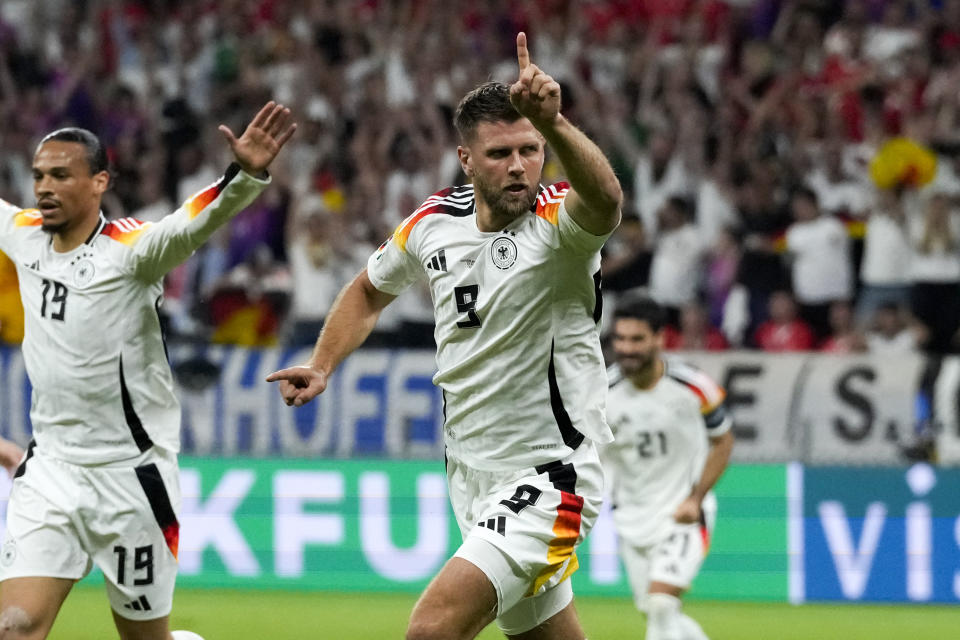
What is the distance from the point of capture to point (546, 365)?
19.0 feet

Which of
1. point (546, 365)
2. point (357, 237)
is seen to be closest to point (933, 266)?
point (357, 237)

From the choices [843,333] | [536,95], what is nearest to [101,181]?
[536,95]

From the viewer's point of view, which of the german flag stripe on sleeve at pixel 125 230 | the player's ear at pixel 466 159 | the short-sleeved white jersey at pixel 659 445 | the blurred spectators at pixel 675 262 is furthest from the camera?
the blurred spectators at pixel 675 262

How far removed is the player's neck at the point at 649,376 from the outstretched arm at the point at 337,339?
123 inches

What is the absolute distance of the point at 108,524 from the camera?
6.62 m

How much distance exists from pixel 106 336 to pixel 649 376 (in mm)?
3647

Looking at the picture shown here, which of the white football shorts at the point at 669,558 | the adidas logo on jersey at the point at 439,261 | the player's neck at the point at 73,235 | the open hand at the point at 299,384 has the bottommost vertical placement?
the white football shorts at the point at 669,558

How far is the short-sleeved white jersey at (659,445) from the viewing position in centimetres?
914

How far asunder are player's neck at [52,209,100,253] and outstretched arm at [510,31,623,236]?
2.54 metres

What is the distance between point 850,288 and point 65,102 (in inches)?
338

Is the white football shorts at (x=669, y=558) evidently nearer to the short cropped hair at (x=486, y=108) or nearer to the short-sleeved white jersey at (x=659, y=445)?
the short-sleeved white jersey at (x=659, y=445)

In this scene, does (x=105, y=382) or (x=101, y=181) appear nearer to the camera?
(x=105, y=382)

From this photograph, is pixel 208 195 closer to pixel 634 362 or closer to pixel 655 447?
pixel 634 362

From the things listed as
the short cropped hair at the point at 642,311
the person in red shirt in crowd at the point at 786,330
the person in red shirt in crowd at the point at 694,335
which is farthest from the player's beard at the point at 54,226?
the person in red shirt in crowd at the point at 786,330
